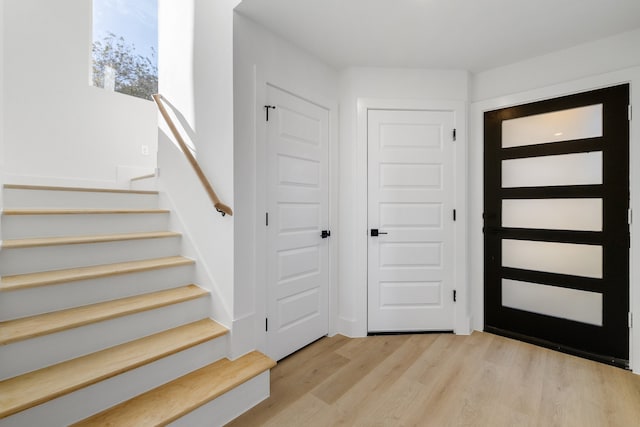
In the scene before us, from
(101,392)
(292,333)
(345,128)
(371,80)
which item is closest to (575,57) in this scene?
(371,80)

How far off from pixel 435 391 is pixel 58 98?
4491mm

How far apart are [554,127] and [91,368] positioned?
361 cm

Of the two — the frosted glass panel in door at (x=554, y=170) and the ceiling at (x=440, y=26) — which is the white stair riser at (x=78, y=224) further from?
the frosted glass panel in door at (x=554, y=170)

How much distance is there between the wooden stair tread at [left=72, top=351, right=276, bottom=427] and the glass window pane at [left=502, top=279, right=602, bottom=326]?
2.26 m

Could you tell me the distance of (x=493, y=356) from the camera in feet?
7.47

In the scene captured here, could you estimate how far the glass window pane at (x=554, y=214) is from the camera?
224 cm

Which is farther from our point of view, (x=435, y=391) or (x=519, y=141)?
(x=519, y=141)

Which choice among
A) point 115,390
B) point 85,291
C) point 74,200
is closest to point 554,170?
point 115,390

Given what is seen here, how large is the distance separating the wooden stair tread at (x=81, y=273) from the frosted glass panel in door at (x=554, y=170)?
2.87 metres

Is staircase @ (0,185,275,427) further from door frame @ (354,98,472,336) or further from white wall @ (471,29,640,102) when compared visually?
white wall @ (471,29,640,102)

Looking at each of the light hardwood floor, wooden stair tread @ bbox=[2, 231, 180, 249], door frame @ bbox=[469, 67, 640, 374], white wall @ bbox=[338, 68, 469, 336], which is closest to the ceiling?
white wall @ bbox=[338, 68, 469, 336]

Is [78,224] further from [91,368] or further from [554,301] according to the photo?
[554,301]

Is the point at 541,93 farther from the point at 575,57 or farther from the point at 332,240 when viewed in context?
the point at 332,240

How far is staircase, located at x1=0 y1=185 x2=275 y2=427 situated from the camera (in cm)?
130
